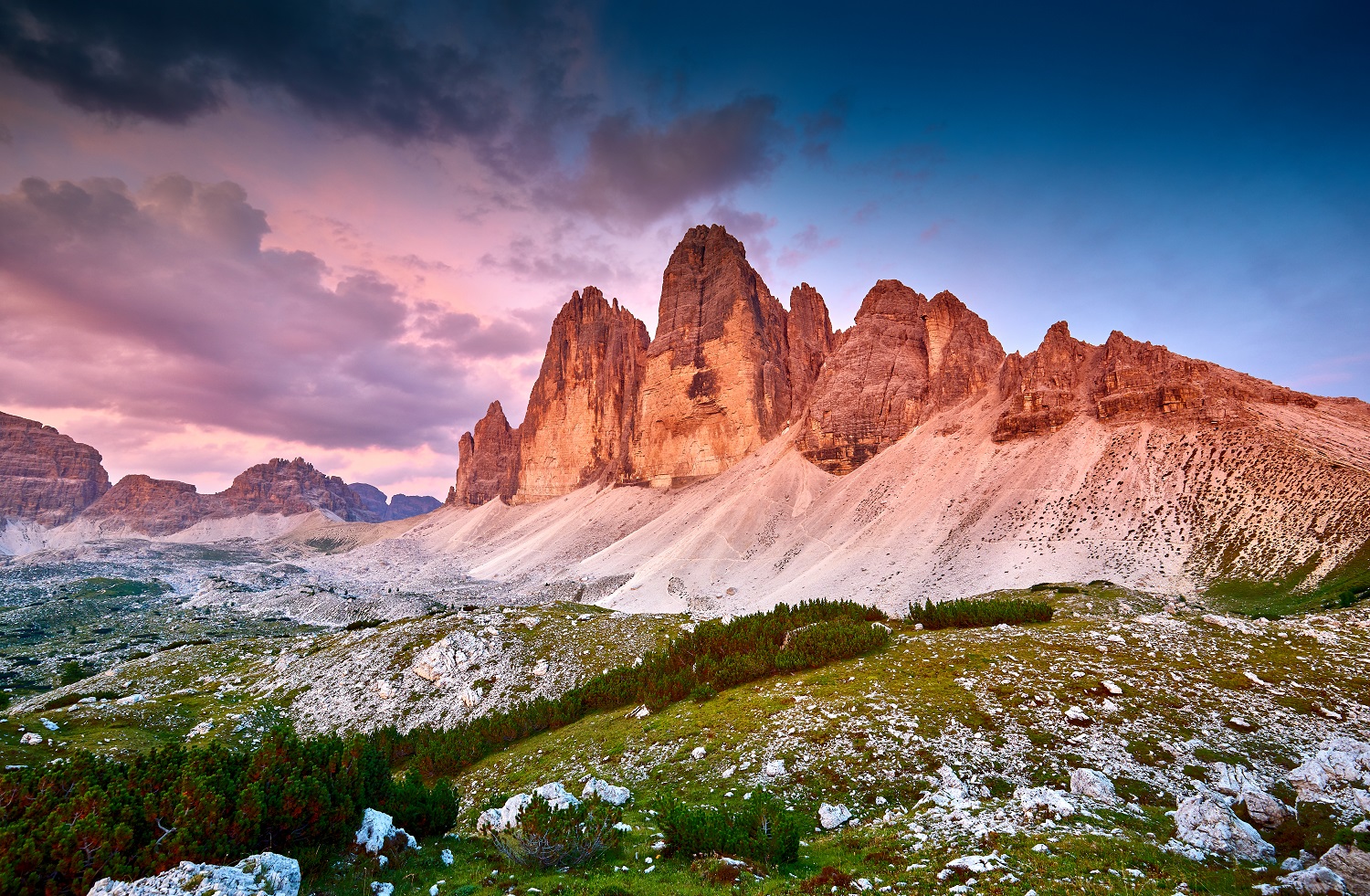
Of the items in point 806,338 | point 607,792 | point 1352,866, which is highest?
point 806,338

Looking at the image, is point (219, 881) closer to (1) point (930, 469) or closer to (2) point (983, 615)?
(2) point (983, 615)

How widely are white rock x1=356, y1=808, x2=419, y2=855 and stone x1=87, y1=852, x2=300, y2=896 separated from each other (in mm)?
2144

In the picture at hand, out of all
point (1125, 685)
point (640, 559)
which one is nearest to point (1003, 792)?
point (1125, 685)

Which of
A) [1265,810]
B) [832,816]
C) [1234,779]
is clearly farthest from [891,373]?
[832,816]

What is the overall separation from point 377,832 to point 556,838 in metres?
3.33

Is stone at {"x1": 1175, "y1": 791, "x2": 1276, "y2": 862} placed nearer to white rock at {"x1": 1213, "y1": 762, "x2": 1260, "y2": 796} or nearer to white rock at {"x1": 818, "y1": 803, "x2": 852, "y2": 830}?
white rock at {"x1": 1213, "y1": 762, "x2": 1260, "y2": 796}

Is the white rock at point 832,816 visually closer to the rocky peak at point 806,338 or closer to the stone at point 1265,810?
the stone at point 1265,810

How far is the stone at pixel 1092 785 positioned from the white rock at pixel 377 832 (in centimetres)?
1342

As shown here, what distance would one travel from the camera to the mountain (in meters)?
57.6

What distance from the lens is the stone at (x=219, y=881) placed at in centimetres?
736

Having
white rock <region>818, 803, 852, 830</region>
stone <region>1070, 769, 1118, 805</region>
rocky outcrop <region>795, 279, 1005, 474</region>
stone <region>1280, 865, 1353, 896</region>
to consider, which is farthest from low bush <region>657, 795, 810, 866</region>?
rocky outcrop <region>795, 279, 1005, 474</region>

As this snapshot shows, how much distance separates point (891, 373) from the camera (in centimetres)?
12662

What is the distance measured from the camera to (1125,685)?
17.4 m

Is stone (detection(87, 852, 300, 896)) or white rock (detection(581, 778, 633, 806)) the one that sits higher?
stone (detection(87, 852, 300, 896))
